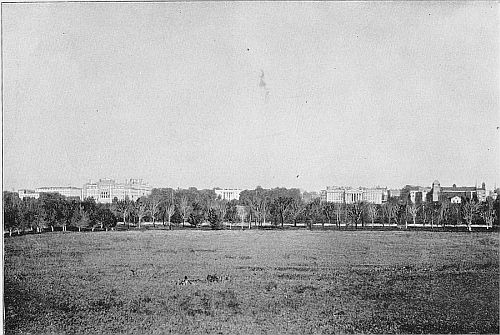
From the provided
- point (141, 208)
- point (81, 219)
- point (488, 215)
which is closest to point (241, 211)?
point (141, 208)

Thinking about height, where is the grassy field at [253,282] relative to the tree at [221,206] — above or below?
below

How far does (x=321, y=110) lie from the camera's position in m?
4.81

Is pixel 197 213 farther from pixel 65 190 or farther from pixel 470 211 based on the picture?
pixel 470 211

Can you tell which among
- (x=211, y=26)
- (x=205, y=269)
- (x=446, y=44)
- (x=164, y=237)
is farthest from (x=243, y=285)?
(x=446, y=44)

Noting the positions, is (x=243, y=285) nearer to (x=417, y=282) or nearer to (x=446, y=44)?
(x=417, y=282)

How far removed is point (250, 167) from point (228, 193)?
1.01ft

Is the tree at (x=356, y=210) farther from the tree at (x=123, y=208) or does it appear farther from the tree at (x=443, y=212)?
the tree at (x=123, y=208)

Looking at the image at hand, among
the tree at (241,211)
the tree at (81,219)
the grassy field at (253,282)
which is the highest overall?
the tree at (241,211)

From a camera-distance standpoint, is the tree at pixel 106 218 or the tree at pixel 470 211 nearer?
the tree at pixel 470 211

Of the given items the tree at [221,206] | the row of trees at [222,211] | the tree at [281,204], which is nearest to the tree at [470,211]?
the row of trees at [222,211]

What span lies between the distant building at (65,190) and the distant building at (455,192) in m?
3.17

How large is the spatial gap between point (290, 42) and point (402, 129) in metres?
1.27

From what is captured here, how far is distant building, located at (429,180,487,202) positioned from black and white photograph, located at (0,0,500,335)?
2 cm

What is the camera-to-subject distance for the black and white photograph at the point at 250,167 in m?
4.77
